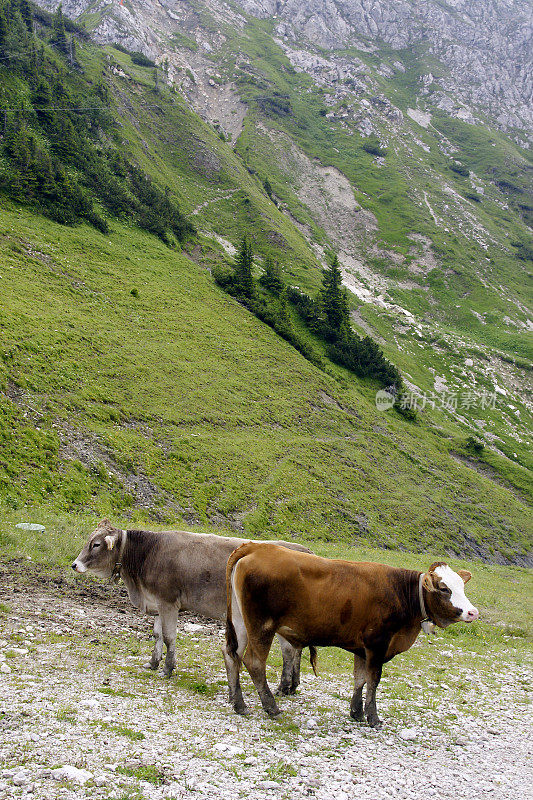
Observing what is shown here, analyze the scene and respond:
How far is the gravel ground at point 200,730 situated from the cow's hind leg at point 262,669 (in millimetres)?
314

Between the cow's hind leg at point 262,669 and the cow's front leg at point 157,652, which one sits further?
the cow's front leg at point 157,652

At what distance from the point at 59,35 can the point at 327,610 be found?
122038 millimetres

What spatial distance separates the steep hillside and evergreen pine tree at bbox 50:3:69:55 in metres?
6.97

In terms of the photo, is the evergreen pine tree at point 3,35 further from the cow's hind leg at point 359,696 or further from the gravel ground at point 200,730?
the cow's hind leg at point 359,696

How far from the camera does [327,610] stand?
8531 millimetres

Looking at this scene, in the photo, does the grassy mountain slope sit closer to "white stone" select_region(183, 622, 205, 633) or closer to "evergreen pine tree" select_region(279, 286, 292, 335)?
"evergreen pine tree" select_region(279, 286, 292, 335)

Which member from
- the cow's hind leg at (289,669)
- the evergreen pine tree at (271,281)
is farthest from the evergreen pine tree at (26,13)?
the cow's hind leg at (289,669)

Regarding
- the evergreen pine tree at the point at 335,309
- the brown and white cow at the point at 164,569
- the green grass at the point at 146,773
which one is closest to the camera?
the green grass at the point at 146,773

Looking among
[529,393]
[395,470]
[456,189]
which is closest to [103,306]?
[395,470]

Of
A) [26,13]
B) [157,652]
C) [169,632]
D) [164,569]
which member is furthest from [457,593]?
[26,13]

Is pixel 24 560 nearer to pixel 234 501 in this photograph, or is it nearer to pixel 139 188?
pixel 234 501

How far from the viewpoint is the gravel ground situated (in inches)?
232

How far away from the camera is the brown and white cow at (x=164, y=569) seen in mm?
10227

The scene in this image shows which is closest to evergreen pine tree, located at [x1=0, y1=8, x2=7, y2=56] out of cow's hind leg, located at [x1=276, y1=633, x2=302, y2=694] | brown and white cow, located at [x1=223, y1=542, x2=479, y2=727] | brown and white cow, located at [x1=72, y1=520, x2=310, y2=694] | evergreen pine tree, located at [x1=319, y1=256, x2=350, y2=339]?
evergreen pine tree, located at [x1=319, y1=256, x2=350, y2=339]
